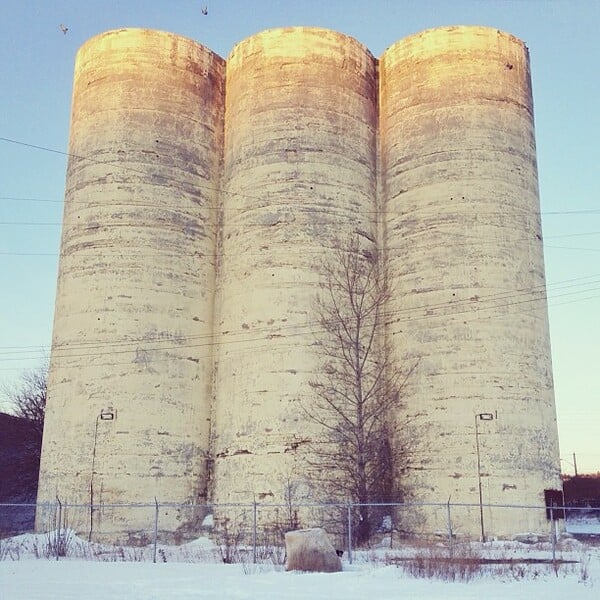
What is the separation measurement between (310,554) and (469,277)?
1518 centimetres

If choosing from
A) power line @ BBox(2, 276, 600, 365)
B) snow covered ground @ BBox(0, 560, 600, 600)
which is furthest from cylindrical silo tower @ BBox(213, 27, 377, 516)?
snow covered ground @ BBox(0, 560, 600, 600)

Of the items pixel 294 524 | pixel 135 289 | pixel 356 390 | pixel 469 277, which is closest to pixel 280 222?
pixel 135 289

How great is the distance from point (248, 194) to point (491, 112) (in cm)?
999

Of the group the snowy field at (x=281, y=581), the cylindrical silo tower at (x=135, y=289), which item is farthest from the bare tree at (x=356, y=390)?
the snowy field at (x=281, y=581)

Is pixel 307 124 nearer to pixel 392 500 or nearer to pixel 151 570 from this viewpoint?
pixel 392 500

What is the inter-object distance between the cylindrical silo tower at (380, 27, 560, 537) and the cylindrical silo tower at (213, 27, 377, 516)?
83.3 inches

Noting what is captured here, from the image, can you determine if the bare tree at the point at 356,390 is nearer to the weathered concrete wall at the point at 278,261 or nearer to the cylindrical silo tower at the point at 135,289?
the weathered concrete wall at the point at 278,261

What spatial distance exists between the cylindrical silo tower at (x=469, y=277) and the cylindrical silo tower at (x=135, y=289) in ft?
25.1

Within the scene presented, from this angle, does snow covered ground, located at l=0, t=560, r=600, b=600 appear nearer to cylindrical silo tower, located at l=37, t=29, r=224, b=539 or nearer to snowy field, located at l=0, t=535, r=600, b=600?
snowy field, located at l=0, t=535, r=600, b=600

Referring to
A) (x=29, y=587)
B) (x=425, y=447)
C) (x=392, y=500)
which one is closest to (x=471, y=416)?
(x=425, y=447)

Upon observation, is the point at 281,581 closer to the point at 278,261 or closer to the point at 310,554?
the point at 310,554

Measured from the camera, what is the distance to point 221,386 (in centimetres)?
3161

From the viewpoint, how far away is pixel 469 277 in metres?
30.2

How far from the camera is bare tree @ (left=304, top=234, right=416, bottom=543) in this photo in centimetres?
2898
